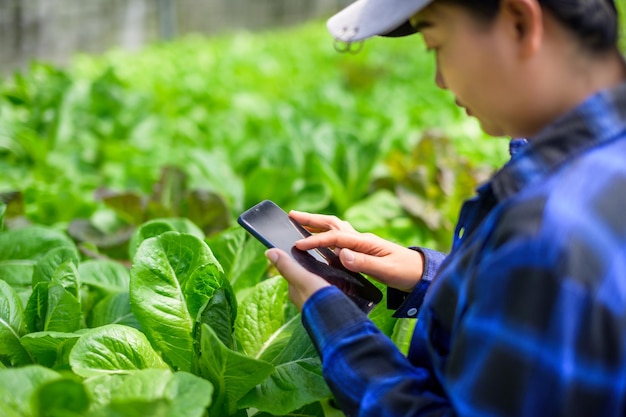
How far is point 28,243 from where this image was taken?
1740 millimetres

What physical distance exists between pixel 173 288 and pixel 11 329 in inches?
11.3

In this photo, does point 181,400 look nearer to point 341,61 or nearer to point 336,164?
point 336,164

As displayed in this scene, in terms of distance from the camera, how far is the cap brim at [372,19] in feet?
3.19

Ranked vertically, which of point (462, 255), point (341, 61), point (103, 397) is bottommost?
point (341, 61)

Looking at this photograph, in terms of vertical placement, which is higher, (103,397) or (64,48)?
(103,397)

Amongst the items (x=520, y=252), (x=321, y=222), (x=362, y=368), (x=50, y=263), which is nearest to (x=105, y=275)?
(x=50, y=263)

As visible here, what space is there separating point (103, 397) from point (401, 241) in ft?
4.32

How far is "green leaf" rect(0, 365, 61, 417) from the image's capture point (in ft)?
3.32

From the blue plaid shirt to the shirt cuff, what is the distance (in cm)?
9

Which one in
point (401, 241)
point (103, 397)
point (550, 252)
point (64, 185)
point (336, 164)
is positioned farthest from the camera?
point (336, 164)

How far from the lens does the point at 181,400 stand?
1011 millimetres

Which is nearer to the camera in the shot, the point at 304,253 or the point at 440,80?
the point at 440,80

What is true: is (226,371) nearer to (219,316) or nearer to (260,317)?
(219,316)

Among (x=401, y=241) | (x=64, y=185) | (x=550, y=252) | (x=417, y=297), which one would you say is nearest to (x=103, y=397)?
(x=417, y=297)
